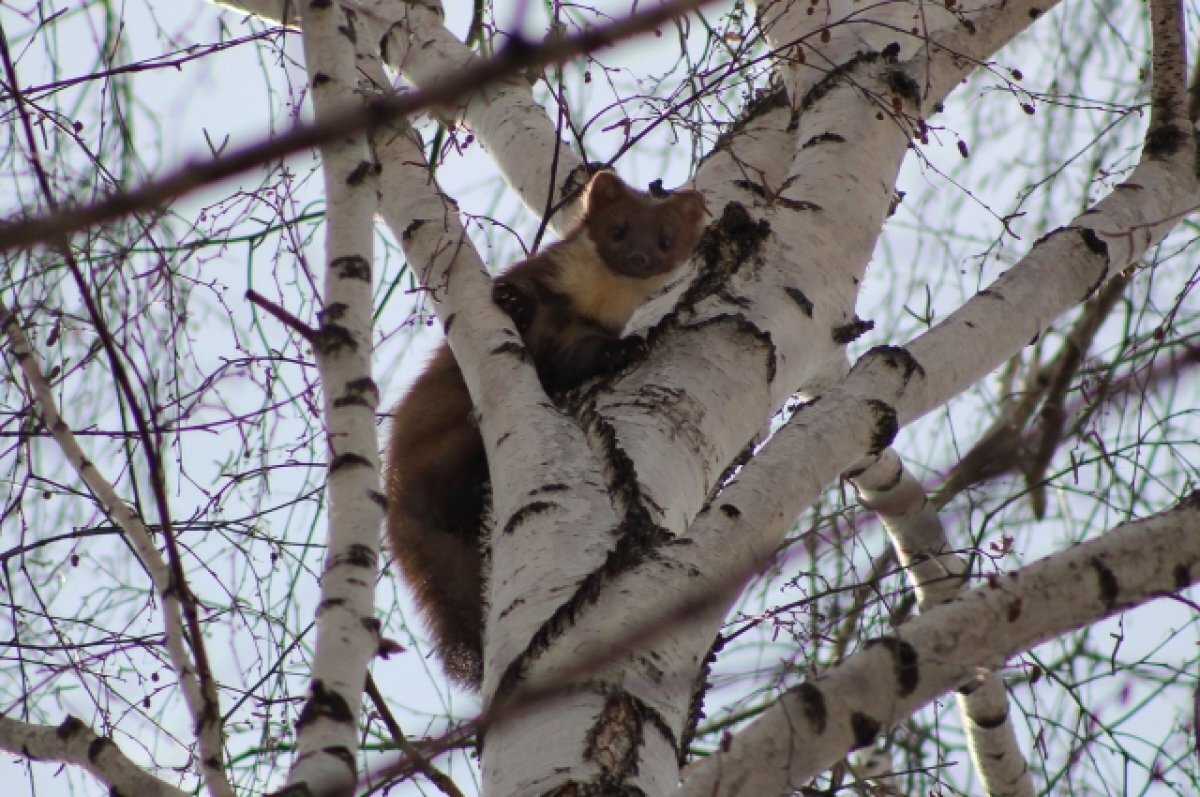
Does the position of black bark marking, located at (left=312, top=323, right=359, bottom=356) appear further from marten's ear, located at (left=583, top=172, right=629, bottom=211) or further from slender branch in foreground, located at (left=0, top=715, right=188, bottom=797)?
marten's ear, located at (left=583, top=172, right=629, bottom=211)

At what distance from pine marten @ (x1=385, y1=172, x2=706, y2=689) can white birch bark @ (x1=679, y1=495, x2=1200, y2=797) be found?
5.93ft

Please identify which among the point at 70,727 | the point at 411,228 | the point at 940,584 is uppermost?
the point at 411,228

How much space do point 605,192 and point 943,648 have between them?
3780 millimetres

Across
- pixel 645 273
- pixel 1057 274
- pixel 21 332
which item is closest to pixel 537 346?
pixel 645 273

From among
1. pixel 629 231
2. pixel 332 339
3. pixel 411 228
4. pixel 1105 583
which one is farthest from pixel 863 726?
pixel 629 231

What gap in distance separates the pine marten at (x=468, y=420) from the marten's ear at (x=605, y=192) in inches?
4.7

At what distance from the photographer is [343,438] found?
2.38 m

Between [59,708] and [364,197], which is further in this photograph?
[59,708]

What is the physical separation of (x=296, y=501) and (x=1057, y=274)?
7.03ft

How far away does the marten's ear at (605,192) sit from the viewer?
17.8 ft

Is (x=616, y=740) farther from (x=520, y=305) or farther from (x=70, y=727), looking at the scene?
(x=520, y=305)

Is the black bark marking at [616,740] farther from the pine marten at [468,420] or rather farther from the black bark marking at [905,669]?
the pine marten at [468,420]

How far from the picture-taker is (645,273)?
17.9ft

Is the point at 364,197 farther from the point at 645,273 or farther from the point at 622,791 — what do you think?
the point at 645,273
